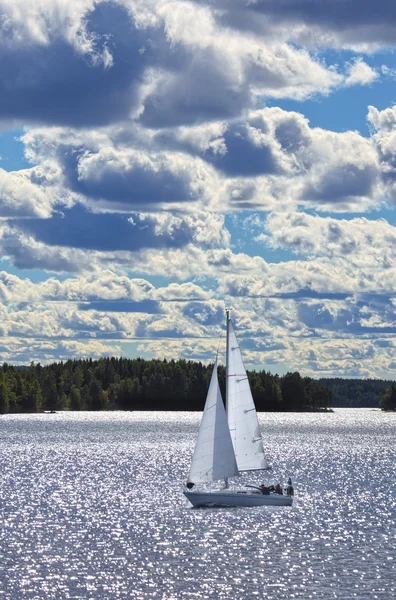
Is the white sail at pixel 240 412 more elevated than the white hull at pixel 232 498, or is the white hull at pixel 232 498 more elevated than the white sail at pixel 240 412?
the white sail at pixel 240 412

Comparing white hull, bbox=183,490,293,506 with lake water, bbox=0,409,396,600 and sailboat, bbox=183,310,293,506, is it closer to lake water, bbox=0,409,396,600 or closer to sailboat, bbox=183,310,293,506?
sailboat, bbox=183,310,293,506

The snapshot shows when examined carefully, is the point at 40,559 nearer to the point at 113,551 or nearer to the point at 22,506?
the point at 113,551

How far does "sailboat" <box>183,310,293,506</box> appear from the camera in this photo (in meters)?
85.4

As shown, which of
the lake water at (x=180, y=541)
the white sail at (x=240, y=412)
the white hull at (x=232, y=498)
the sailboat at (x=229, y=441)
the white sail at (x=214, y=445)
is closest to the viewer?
the lake water at (x=180, y=541)

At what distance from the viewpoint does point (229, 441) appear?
85.2 m

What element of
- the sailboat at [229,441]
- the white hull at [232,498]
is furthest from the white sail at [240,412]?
the white hull at [232,498]

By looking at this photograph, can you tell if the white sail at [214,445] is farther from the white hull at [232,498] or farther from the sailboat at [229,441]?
the white hull at [232,498]

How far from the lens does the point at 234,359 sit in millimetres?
86375

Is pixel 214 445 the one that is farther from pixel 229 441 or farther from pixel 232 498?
pixel 232 498

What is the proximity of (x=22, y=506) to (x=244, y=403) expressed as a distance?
21287 millimetres

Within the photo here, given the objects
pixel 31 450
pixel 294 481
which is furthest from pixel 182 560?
pixel 31 450

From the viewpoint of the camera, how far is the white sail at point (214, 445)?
280 ft

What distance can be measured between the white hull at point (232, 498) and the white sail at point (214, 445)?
4.89ft

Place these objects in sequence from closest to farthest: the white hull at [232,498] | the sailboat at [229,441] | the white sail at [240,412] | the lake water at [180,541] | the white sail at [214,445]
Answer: the lake water at [180,541] < the white sail at [214,445] < the sailboat at [229,441] < the white sail at [240,412] < the white hull at [232,498]
